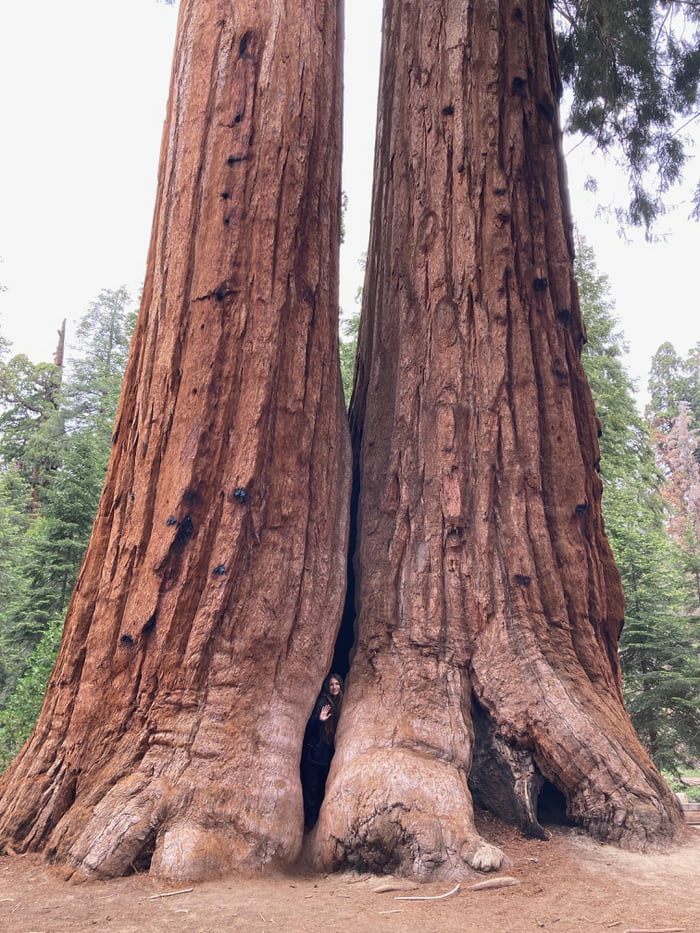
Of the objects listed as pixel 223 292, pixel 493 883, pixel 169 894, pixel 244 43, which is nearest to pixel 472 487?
pixel 223 292

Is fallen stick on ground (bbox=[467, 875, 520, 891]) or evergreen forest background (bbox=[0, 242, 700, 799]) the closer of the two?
fallen stick on ground (bbox=[467, 875, 520, 891])

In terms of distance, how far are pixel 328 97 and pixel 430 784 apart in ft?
15.2

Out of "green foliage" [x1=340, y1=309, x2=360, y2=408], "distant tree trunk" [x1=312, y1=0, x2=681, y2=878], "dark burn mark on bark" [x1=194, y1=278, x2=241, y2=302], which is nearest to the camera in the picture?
"distant tree trunk" [x1=312, y1=0, x2=681, y2=878]

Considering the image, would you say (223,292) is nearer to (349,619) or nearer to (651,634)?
(349,619)

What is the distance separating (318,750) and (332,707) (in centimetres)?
26

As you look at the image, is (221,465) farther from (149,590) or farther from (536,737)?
(536,737)

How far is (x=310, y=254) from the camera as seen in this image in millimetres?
4914

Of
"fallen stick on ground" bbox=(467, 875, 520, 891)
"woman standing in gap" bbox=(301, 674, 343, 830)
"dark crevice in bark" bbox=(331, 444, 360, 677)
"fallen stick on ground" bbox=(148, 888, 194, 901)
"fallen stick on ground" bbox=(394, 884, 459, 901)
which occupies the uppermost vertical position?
"dark crevice in bark" bbox=(331, 444, 360, 677)

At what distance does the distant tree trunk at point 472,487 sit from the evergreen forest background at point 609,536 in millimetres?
4924

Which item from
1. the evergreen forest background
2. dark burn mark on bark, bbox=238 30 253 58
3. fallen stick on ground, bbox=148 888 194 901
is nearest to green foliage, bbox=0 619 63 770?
the evergreen forest background

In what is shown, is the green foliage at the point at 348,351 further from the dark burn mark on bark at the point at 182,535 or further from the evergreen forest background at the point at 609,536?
the dark burn mark on bark at the point at 182,535

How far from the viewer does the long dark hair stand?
4402 millimetres

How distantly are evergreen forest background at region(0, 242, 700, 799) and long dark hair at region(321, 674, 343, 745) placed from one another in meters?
4.43

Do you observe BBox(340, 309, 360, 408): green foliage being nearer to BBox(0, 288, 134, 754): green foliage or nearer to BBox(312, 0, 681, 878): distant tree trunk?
BBox(0, 288, 134, 754): green foliage
